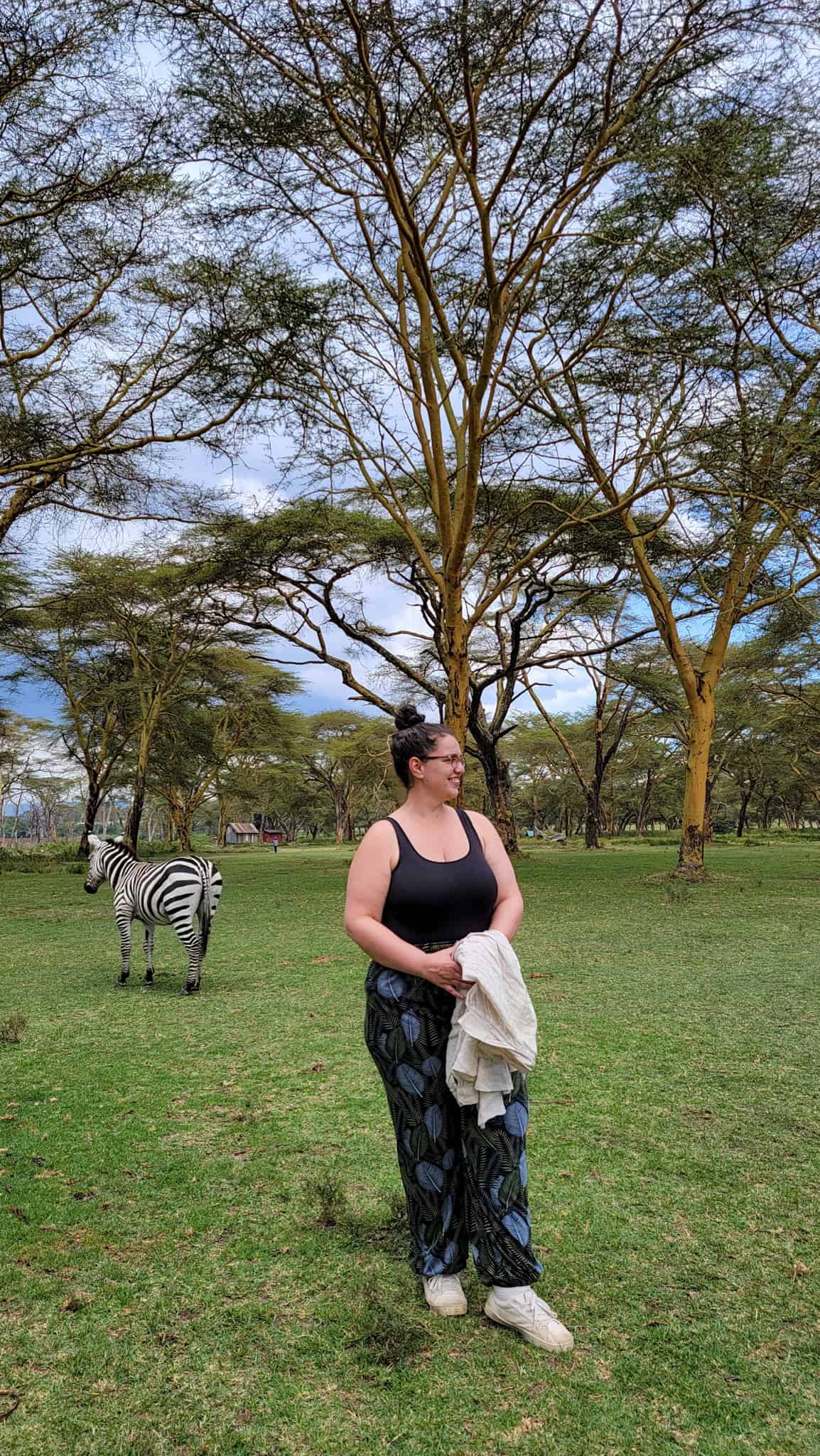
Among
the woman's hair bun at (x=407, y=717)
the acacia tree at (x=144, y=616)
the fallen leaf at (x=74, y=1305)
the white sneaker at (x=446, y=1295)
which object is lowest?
the fallen leaf at (x=74, y=1305)

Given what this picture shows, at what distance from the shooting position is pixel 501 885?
2447 mm

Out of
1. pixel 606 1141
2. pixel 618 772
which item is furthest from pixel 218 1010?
pixel 618 772

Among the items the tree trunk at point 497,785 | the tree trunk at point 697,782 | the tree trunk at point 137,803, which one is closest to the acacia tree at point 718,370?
the tree trunk at point 697,782

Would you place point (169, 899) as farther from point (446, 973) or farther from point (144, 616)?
point (144, 616)

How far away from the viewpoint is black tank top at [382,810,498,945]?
7.65 ft

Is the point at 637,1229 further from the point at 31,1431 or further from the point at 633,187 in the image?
the point at 633,187

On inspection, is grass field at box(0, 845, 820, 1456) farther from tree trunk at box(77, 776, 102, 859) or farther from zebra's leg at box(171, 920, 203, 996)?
tree trunk at box(77, 776, 102, 859)

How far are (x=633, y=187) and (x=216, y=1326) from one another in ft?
38.4

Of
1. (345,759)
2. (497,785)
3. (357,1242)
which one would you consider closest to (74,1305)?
(357,1242)

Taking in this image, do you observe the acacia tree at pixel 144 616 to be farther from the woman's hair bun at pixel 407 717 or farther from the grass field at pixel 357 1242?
the woman's hair bun at pixel 407 717

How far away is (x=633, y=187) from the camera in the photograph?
10453 mm

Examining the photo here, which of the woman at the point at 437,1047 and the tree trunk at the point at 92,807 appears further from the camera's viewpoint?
the tree trunk at the point at 92,807

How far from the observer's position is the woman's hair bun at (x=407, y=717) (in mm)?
2596

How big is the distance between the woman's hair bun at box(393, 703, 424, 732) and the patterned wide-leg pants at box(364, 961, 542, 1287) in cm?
68
